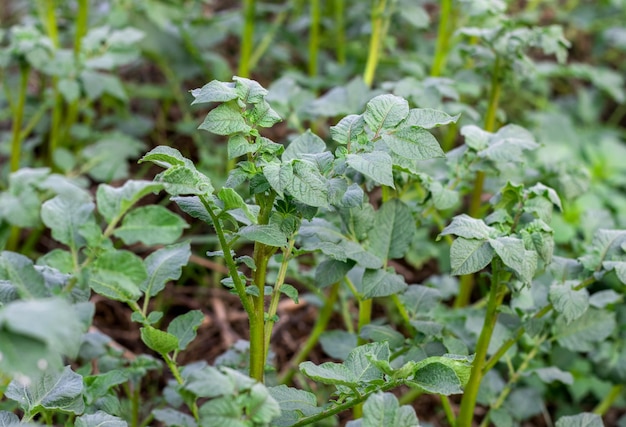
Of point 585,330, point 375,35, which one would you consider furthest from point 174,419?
point 375,35

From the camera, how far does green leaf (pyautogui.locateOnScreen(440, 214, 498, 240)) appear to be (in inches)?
40.3

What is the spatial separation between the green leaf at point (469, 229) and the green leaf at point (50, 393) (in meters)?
0.53

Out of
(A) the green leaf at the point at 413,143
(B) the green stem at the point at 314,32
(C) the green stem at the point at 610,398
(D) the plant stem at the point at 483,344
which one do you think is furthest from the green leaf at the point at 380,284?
(B) the green stem at the point at 314,32

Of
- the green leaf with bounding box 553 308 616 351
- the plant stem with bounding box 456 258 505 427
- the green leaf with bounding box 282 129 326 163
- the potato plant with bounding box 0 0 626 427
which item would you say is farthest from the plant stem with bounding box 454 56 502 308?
the green leaf with bounding box 282 129 326 163

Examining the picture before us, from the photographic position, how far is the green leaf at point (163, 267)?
1069 mm

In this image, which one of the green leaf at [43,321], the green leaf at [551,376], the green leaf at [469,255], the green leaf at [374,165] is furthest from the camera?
the green leaf at [551,376]

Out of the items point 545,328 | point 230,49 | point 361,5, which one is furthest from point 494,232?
point 230,49

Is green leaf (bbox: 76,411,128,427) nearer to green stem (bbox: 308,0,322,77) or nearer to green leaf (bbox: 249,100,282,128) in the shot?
green leaf (bbox: 249,100,282,128)

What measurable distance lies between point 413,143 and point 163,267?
39 centimetres

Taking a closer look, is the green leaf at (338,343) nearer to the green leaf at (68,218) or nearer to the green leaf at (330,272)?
the green leaf at (330,272)

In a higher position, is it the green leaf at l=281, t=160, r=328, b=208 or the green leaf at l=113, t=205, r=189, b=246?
the green leaf at l=281, t=160, r=328, b=208

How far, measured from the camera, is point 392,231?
3.95 ft

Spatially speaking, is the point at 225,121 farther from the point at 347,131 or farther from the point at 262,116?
the point at 347,131

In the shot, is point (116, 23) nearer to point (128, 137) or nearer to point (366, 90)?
point (128, 137)
